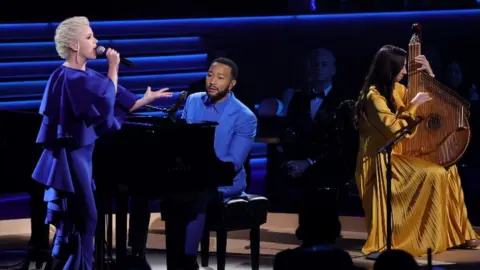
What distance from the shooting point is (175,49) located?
11.1 meters

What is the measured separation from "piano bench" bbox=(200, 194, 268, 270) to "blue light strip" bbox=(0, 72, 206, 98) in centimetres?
464

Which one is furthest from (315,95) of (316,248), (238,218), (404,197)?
(316,248)

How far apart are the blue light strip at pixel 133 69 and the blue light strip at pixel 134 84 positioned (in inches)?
3.0

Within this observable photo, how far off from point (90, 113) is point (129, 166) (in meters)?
0.36

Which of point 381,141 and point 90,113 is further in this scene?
point 381,141

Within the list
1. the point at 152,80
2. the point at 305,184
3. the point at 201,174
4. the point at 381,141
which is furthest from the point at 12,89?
the point at 201,174

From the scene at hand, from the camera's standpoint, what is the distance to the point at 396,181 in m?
7.05

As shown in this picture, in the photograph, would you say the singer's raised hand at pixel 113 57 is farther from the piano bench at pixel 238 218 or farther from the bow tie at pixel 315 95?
the bow tie at pixel 315 95

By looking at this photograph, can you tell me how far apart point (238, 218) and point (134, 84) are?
5.01 m

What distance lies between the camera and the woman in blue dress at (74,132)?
5305mm

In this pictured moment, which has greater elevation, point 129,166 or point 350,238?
point 129,166

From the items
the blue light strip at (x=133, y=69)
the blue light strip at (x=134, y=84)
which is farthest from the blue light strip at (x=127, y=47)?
the blue light strip at (x=134, y=84)

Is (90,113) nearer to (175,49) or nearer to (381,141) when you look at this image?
(381,141)

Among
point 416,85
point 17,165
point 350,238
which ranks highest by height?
point 416,85
